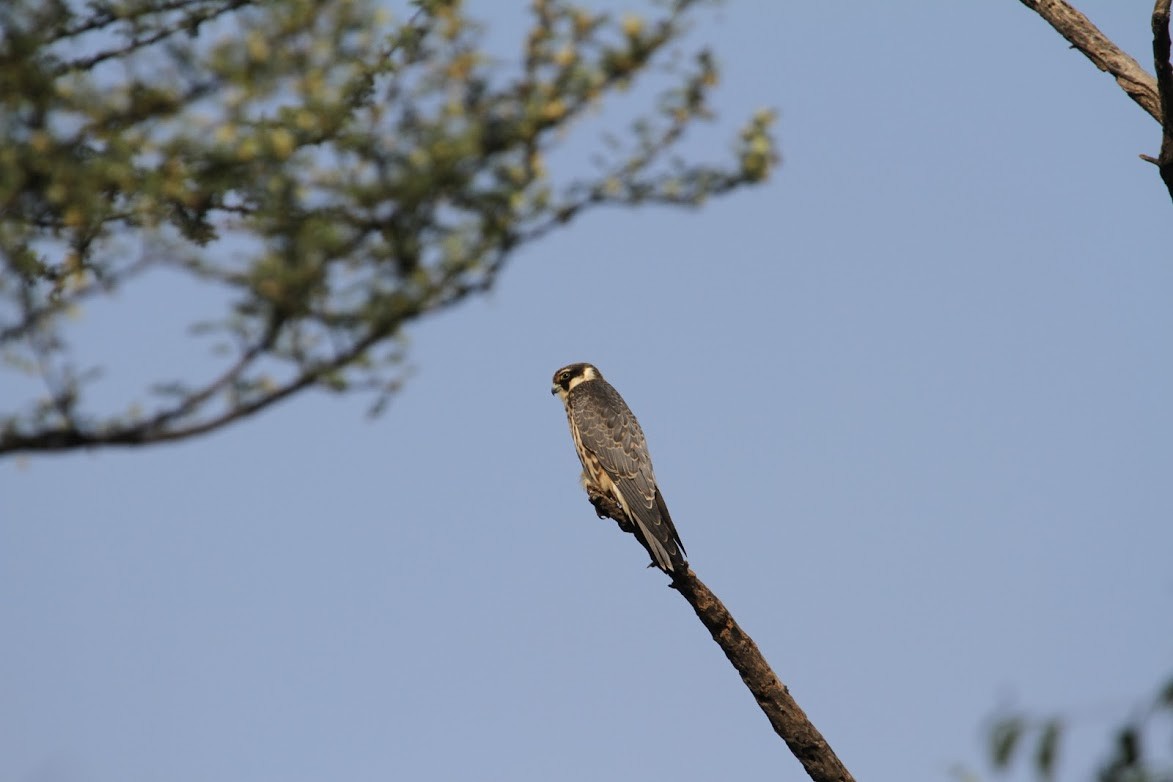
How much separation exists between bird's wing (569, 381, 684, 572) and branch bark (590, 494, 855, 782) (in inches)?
21.9

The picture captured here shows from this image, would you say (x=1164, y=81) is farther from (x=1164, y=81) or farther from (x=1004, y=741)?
(x=1004, y=741)

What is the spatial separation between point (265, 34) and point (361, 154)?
2.01ft

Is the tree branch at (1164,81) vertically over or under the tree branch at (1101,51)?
under

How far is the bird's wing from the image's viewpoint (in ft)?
23.4

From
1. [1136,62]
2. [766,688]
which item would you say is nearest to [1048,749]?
[766,688]

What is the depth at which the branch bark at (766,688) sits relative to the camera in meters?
5.89

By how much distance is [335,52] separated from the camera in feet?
15.8

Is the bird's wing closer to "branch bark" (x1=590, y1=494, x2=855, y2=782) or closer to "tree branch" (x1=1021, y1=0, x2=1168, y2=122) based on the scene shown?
"branch bark" (x1=590, y1=494, x2=855, y2=782)

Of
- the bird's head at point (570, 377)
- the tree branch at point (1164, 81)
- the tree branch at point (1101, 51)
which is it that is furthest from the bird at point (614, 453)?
the tree branch at point (1101, 51)

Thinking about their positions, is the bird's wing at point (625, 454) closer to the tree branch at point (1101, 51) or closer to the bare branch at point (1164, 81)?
the bare branch at point (1164, 81)

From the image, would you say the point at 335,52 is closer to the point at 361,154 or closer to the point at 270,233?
the point at 361,154

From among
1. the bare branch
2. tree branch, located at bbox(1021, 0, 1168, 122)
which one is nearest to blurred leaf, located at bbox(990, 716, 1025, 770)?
the bare branch

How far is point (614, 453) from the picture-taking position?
8070mm

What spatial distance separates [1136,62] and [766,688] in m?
3.31
